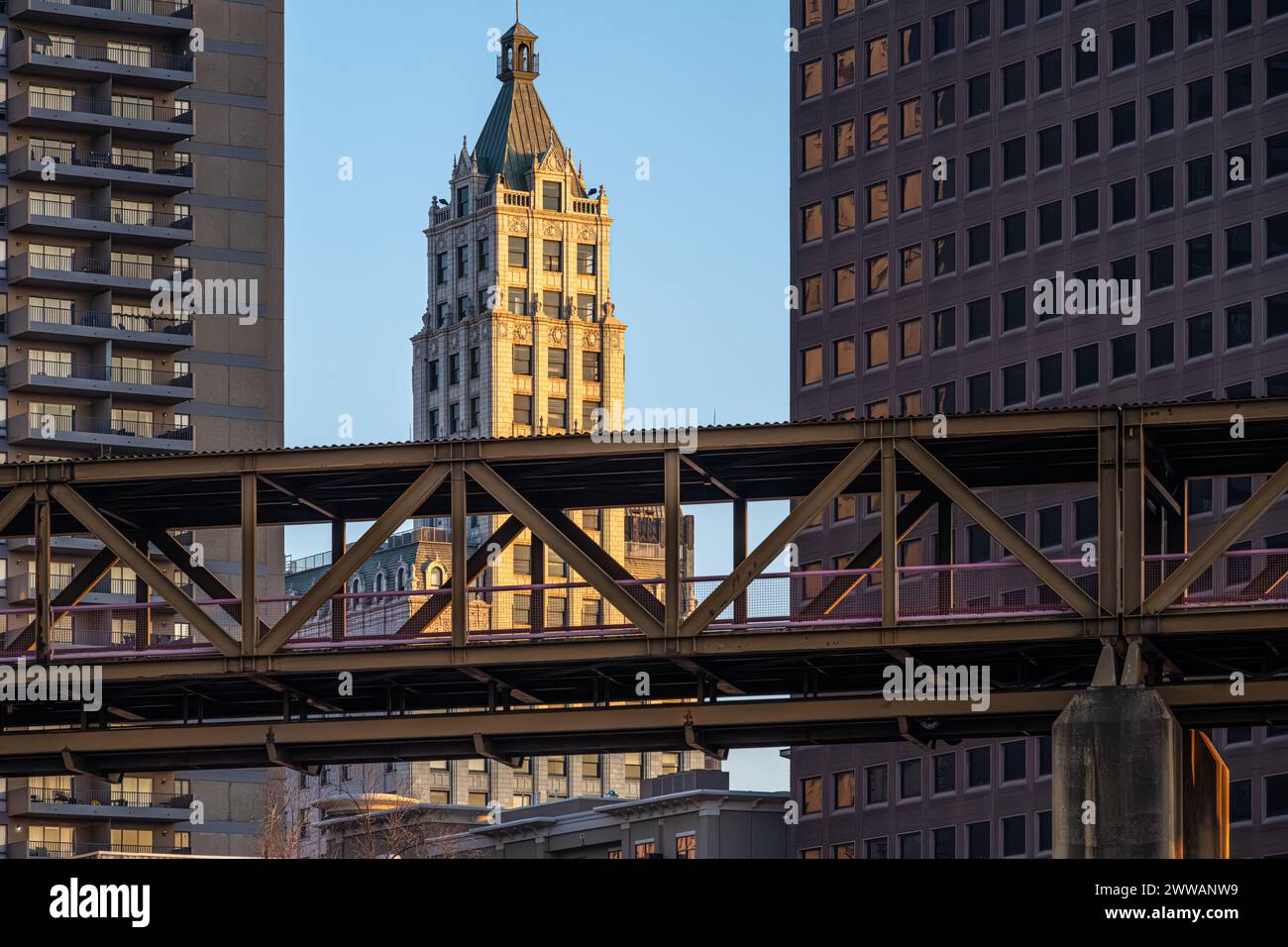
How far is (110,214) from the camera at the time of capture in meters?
116

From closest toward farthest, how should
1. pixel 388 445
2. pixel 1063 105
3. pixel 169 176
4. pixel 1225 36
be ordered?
pixel 388 445 < pixel 1225 36 < pixel 1063 105 < pixel 169 176

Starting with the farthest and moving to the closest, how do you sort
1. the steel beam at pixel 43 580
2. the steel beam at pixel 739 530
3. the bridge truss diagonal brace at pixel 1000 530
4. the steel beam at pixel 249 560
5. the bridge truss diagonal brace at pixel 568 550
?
the steel beam at pixel 739 530 → the steel beam at pixel 43 580 → the steel beam at pixel 249 560 → the bridge truss diagonal brace at pixel 568 550 → the bridge truss diagonal brace at pixel 1000 530

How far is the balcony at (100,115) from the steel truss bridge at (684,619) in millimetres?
65909

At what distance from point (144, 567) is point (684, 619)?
9.87 meters

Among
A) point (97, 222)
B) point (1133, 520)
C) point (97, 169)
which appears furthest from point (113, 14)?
point (1133, 520)

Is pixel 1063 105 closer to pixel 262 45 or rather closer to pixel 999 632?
pixel 262 45

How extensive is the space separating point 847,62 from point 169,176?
31775 mm

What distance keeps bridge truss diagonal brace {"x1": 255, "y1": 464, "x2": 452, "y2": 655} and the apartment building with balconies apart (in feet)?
211

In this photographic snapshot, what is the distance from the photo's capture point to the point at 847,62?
121 meters

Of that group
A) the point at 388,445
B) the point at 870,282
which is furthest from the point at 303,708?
the point at 870,282

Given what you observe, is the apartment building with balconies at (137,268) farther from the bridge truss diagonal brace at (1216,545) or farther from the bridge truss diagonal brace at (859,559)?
the bridge truss diagonal brace at (1216,545)

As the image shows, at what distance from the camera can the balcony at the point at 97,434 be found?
112m

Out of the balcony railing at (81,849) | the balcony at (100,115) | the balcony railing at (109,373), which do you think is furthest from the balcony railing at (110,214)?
the balcony railing at (81,849)
